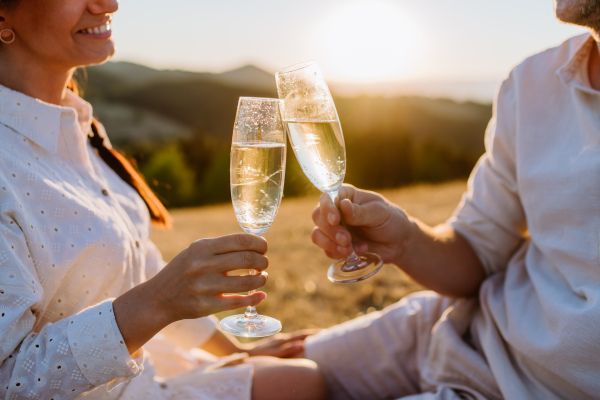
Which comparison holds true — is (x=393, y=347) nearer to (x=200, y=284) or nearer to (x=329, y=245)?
(x=329, y=245)

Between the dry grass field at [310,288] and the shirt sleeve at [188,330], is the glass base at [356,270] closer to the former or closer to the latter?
the shirt sleeve at [188,330]

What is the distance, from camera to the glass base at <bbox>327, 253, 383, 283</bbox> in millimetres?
1986

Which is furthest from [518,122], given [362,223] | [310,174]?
[310,174]

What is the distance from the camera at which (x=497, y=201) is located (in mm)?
2602

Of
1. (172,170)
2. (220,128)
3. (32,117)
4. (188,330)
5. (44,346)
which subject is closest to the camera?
(44,346)

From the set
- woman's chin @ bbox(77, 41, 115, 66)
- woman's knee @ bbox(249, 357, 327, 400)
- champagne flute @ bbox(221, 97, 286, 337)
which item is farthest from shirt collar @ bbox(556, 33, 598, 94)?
woman's chin @ bbox(77, 41, 115, 66)

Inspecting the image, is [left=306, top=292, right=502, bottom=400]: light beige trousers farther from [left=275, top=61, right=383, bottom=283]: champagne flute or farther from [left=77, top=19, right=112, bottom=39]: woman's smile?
[left=77, top=19, right=112, bottom=39]: woman's smile

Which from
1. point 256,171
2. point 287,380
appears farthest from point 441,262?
point 256,171

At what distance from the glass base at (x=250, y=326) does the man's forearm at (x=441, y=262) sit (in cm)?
94

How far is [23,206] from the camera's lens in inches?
68.5

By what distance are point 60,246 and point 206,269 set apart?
0.69 meters

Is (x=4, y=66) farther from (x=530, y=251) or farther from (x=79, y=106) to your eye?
(x=530, y=251)

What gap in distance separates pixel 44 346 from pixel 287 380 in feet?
3.79

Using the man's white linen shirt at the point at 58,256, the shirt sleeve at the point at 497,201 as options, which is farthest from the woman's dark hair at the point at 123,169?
the shirt sleeve at the point at 497,201
